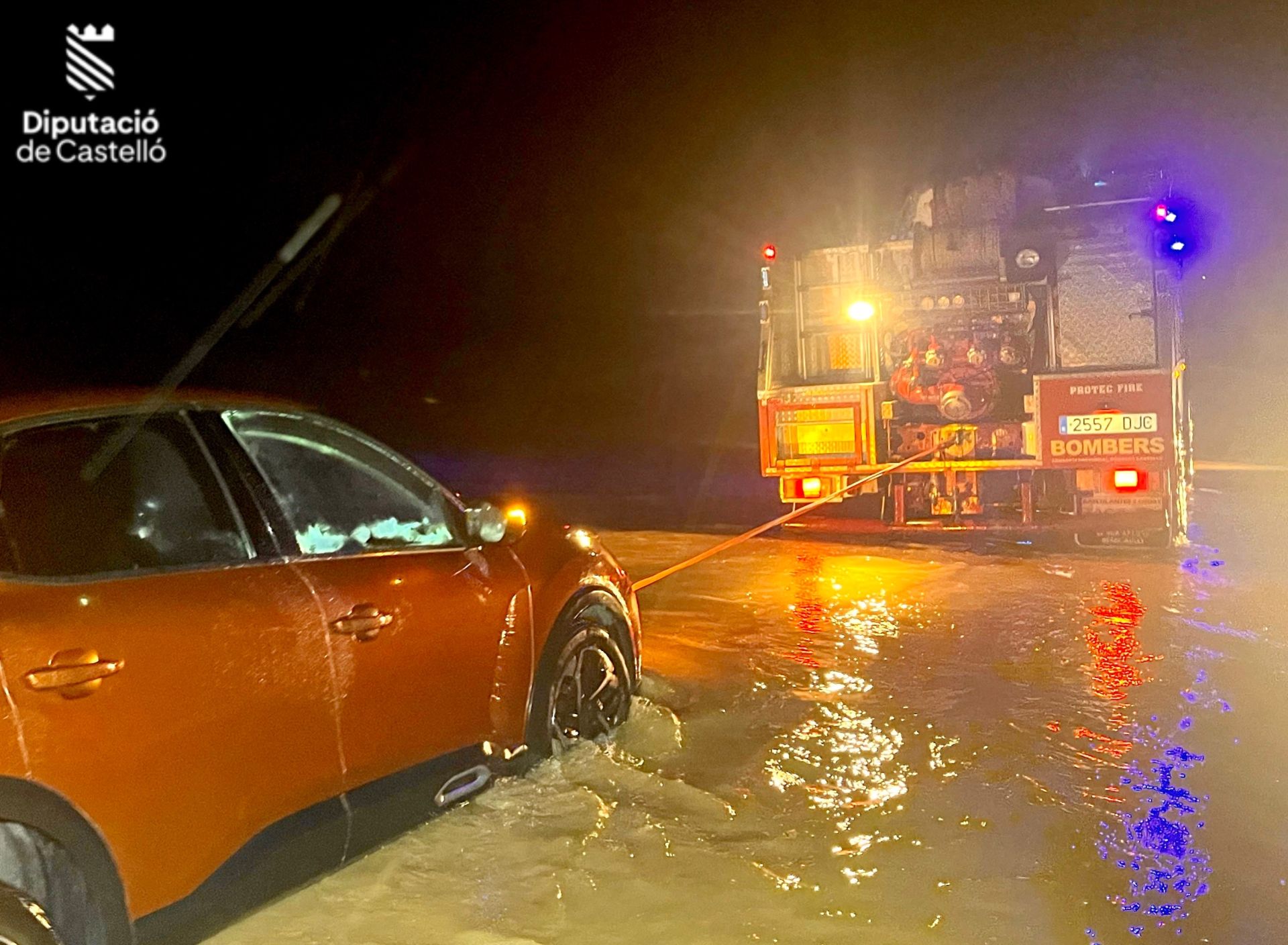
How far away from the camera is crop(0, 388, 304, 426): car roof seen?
9.05ft

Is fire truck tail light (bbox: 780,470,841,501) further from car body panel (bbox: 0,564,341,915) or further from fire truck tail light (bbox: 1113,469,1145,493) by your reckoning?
car body panel (bbox: 0,564,341,915)

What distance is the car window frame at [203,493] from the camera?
2.49m

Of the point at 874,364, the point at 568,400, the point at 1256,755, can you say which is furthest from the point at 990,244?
the point at 568,400

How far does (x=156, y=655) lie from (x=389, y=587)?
3.01 feet

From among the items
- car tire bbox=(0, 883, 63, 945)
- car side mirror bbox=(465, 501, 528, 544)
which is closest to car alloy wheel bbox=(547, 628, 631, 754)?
car side mirror bbox=(465, 501, 528, 544)

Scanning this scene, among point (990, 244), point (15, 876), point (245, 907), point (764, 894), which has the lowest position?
point (764, 894)

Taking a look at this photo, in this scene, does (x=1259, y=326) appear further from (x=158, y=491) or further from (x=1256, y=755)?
(x=158, y=491)

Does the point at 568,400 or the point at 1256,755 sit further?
the point at 568,400

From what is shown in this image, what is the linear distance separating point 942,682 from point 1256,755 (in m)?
1.61

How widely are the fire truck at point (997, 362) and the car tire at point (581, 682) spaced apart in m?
6.55

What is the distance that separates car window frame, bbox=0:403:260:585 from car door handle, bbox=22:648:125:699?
0.19 m

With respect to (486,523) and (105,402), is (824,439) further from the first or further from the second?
(105,402)

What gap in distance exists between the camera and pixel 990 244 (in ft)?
33.9

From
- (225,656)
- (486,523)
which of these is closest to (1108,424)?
(486,523)
